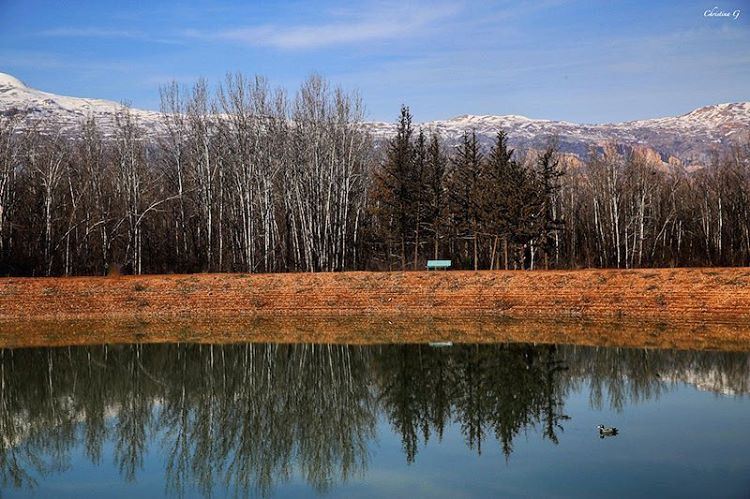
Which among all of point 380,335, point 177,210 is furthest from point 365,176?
point 380,335

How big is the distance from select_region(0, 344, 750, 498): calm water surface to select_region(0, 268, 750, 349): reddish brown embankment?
311 centimetres

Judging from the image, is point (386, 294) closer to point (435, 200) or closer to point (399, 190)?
point (399, 190)

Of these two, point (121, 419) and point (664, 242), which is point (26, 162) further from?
point (664, 242)

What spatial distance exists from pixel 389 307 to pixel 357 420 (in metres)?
17.7

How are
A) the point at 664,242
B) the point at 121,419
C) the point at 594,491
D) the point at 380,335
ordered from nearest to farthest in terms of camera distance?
the point at 594,491, the point at 121,419, the point at 380,335, the point at 664,242

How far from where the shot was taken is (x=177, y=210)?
189ft

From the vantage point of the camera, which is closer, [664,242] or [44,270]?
[44,270]

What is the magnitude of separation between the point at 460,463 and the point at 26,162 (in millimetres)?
44191

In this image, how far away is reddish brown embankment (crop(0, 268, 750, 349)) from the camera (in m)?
29.9

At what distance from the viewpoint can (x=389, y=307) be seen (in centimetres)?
3597

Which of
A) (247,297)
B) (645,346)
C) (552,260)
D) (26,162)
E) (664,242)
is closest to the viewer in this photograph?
(645,346)

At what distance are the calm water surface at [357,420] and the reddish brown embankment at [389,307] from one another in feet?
10.2

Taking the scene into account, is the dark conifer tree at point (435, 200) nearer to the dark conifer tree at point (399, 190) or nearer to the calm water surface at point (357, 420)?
the dark conifer tree at point (399, 190)

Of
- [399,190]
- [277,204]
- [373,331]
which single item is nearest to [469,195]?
[399,190]
